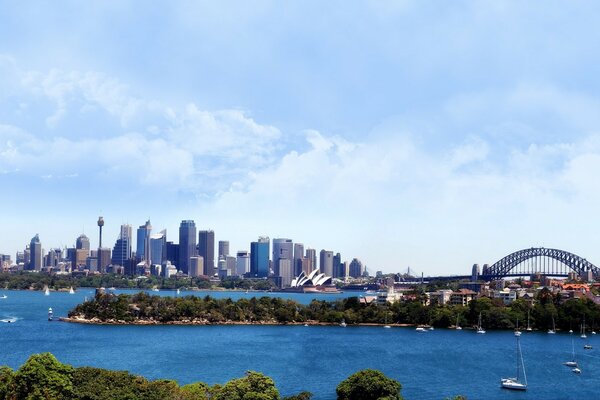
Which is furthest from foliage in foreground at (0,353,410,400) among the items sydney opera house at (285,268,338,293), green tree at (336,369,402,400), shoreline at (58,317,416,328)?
sydney opera house at (285,268,338,293)

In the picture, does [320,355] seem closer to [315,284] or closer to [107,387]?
[107,387]

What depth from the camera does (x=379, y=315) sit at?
66500 mm

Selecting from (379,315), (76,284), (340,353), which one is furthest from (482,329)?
(76,284)

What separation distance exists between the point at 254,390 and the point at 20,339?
105 feet

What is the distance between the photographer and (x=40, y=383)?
18812 mm

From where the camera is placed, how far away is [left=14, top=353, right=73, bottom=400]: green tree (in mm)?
18750

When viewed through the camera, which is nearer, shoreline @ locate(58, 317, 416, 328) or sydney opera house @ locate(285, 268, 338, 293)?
shoreline @ locate(58, 317, 416, 328)

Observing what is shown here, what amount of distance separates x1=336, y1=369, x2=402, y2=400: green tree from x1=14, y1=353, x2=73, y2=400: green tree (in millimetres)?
7855

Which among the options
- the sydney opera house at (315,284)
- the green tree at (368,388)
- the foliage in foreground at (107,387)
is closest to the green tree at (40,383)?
the foliage in foreground at (107,387)

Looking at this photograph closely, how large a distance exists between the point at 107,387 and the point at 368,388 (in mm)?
7371

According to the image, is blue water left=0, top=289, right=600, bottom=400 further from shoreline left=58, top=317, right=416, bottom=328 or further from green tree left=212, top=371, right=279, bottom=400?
green tree left=212, top=371, right=279, bottom=400

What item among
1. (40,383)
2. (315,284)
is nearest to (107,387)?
(40,383)

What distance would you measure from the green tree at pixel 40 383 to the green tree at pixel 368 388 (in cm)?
785

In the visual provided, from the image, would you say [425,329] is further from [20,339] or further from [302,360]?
[20,339]
